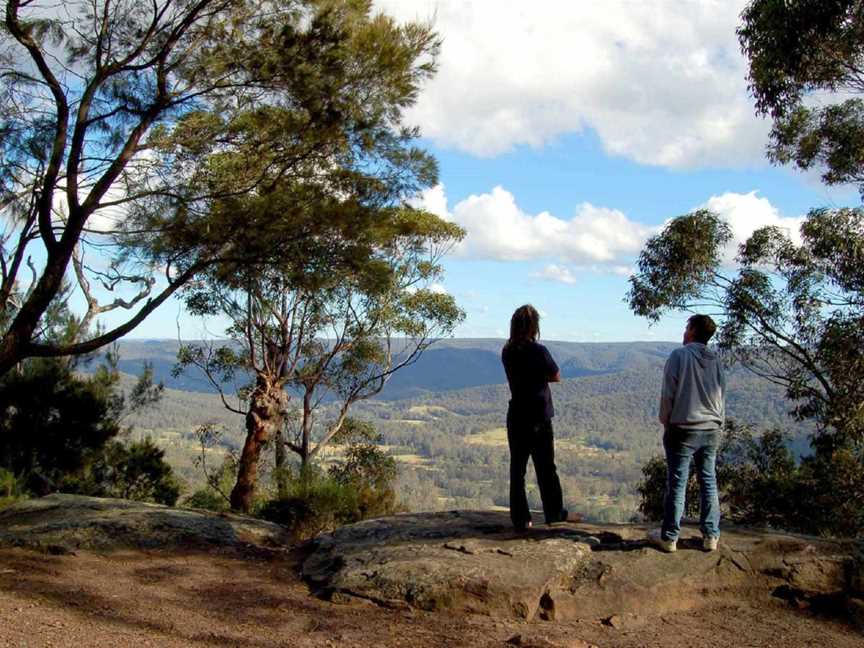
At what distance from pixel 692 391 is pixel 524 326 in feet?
4.34

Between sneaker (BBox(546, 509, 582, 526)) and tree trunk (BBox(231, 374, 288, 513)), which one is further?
tree trunk (BBox(231, 374, 288, 513))

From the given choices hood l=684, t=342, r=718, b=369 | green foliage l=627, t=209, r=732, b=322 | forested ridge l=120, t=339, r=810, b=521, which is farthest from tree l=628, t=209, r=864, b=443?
forested ridge l=120, t=339, r=810, b=521

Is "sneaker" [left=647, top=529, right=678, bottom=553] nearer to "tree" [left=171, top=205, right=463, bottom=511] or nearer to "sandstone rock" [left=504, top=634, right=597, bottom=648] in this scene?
"sandstone rock" [left=504, top=634, right=597, bottom=648]

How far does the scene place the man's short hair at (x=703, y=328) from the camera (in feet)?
18.5

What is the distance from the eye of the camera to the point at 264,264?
7.47 metres

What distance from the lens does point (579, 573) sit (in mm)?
5523

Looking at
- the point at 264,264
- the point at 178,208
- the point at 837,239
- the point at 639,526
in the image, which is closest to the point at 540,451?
the point at 639,526

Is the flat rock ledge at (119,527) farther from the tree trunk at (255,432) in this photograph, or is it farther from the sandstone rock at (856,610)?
the tree trunk at (255,432)

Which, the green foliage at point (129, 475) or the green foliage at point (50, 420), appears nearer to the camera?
the green foliage at point (50, 420)

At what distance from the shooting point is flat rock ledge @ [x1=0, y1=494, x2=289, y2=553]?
682cm

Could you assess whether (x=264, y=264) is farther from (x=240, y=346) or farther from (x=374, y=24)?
(x=240, y=346)

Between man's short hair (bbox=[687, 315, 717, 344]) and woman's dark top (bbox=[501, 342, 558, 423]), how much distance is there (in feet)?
→ 3.56

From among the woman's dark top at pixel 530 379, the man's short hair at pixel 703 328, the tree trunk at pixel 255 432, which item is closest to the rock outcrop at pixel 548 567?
the woman's dark top at pixel 530 379

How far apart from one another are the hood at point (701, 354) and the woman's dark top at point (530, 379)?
1.00m
